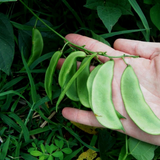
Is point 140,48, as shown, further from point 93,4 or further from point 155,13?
point 93,4

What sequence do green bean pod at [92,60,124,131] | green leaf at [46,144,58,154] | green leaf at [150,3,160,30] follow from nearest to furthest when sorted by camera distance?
1. green bean pod at [92,60,124,131]
2. green leaf at [46,144,58,154]
3. green leaf at [150,3,160,30]

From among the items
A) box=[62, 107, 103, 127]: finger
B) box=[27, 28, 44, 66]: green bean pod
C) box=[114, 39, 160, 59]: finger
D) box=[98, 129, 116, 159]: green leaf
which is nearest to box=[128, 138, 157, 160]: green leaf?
box=[98, 129, 116, 159]: green leaf

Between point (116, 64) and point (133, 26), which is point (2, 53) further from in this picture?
point (133, 26)

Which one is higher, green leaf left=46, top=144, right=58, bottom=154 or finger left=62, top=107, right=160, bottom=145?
finger left=62, top=107, right=160, bottom=145

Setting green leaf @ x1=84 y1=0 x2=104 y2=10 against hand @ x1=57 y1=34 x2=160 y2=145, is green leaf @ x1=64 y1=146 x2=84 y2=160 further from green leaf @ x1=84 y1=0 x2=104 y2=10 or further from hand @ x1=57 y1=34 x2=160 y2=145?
green leaf @ x1=84 y1=0 x2=104 y2=10

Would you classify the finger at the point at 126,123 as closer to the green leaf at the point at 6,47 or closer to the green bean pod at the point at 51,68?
the green bean pod at the point at 51,68

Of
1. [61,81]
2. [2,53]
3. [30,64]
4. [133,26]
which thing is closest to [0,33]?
[2,53]
